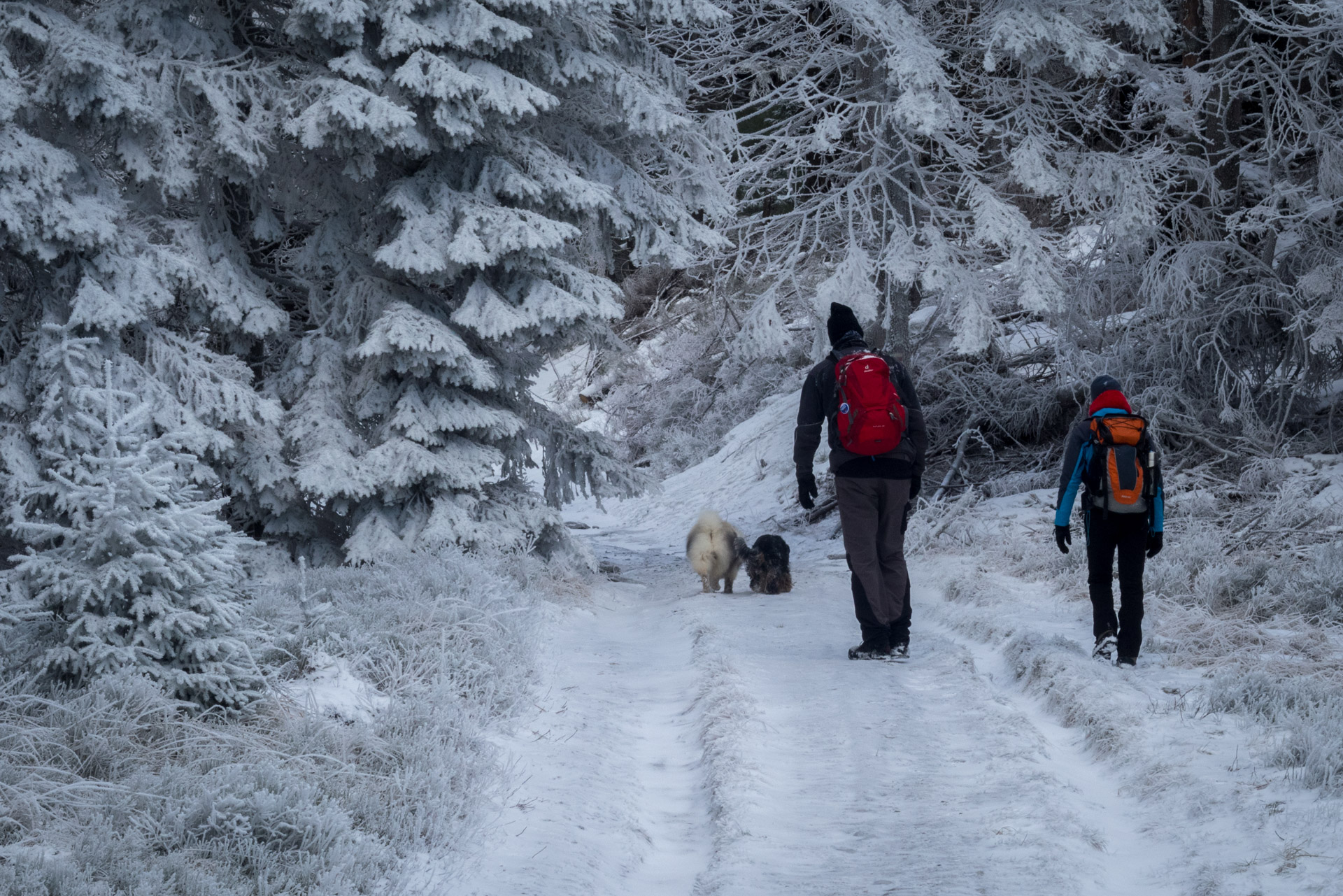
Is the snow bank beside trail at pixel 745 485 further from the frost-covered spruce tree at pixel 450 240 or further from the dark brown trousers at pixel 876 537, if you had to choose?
the dark brown trousers at pixel 876 537

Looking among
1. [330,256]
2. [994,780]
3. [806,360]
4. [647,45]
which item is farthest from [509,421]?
[806,360]

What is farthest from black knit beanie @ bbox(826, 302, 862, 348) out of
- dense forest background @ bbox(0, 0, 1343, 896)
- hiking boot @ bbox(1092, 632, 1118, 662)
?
dense forest background @ bbox(0, 0, 1343, 896)

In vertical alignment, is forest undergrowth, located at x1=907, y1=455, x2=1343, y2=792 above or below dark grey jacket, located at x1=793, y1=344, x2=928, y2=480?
below

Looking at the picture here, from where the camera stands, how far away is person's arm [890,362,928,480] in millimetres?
6895

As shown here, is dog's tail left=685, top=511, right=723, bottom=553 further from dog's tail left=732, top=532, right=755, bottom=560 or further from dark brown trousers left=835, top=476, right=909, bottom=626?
dark brown trousers left=835, top=476, right=909, bottom=626

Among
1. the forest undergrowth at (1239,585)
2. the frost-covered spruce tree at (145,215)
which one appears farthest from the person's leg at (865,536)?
the frost-covered spruce tree at (145,215)

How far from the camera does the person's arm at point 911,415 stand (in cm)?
689

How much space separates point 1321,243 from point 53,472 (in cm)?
1113

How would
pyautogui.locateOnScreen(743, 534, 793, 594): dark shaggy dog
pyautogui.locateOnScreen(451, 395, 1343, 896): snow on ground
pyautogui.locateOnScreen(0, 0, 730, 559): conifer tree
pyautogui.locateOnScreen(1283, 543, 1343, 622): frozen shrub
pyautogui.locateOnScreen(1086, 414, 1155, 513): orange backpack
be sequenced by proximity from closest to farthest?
1. pyautogui.locateOnScreen(451, 395, 1343, 896): snow on ground
2. pyautogui.locateOnScreen(1086, 414, 1155, 513): orange backpack
3. pyautogui.locateOnScreen(1283, 543, 1343, 622): frozen shrub
4. pyautogui.locateOnScreen(0, 0, 730, 559): conifer tree
5. pyautogui.locateOnScreen(743, 534, 793, 594): dark shaggy dog

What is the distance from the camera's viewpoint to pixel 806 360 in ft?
66.4

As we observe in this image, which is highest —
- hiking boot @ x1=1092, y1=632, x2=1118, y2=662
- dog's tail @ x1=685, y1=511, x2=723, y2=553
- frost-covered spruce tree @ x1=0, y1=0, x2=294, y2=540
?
frost-covered spruce tree @ x1=0, y1=0, x2=294, y2=540

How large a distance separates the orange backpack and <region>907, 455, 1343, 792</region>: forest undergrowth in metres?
0.99

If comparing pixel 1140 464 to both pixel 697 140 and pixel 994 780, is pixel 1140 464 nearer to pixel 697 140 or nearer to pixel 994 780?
pixel 994 780

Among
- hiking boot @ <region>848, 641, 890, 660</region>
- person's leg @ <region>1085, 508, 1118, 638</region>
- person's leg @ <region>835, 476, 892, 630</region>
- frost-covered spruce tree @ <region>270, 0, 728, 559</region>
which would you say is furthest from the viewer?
frost-covered spruce tree @ <region>270, 0, 728, 559</region>
